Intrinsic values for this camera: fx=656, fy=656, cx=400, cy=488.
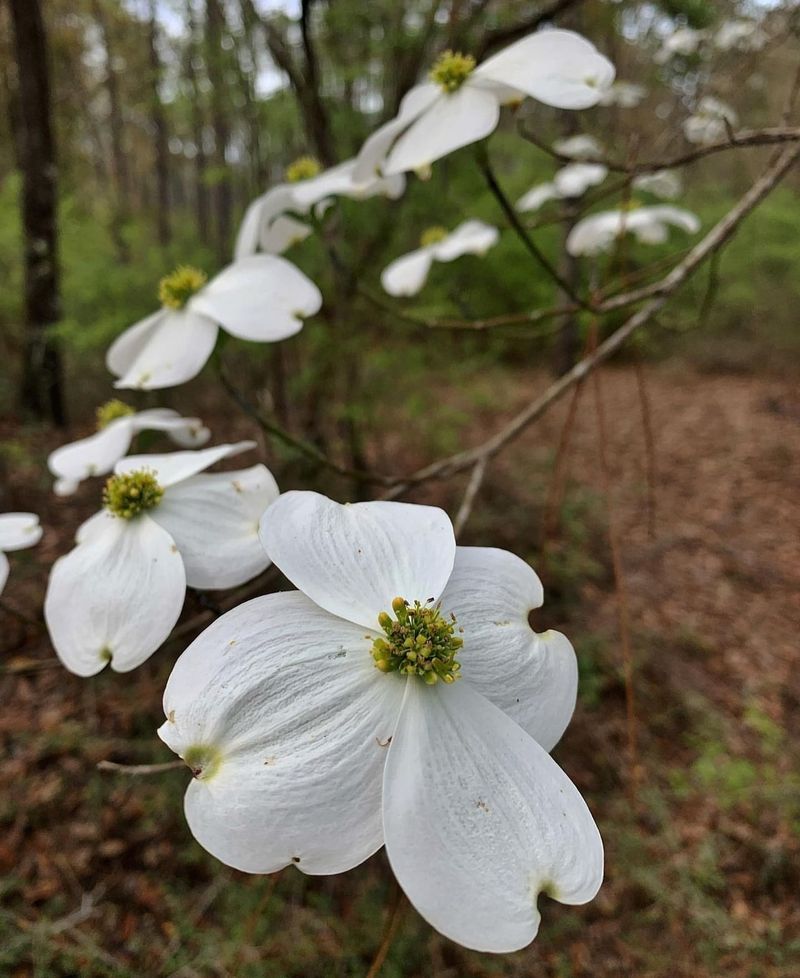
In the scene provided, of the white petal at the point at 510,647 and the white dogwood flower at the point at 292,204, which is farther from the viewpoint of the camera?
the white dogwood flower at the point at 292,204

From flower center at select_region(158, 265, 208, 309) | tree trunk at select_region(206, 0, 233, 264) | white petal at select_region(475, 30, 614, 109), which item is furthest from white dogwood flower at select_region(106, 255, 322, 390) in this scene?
tree trunk at select_region(206, 0, 233, 264)

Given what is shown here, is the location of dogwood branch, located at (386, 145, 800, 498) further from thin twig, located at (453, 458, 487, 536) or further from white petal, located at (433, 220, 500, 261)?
white petal, located at (433, 220, 500, 261)

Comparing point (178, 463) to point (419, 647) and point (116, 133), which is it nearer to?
point (419, 647)

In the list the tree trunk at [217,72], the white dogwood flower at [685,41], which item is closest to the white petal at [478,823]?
the tree trunk at [217,72]

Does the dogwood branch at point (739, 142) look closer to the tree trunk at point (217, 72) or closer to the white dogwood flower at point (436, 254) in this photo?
the white dogwood flower at point (436, 254)

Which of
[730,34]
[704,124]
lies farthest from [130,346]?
[730,34]

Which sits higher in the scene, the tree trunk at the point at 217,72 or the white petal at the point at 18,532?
the tree trunk at the point at 217,72
